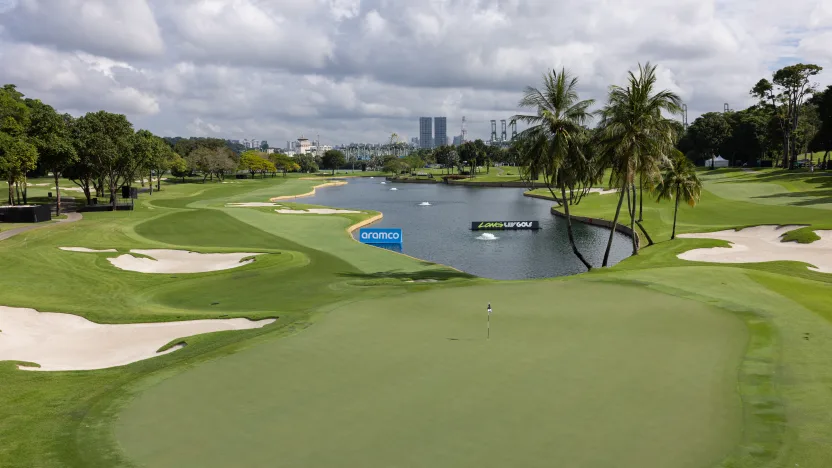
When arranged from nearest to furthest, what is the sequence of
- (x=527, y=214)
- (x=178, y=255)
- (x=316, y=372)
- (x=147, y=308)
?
(x=316, y=372) < (x=147, y=308) < (x=178, y=255) < (x=527, y=214)

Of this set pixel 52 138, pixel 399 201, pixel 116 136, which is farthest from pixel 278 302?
pixel 399 201

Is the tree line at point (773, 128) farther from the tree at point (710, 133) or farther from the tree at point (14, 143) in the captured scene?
the tree at point (14, 143)

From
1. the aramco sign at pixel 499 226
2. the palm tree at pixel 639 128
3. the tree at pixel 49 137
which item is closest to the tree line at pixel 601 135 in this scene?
the palm tree at pixel 639 128

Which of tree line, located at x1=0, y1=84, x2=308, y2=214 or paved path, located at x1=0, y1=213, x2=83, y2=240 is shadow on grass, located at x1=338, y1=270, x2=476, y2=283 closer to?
paved path, located at x1=0, y1=213, x2=83, y2=240

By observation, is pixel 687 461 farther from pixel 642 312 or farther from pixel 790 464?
pixel 642 312

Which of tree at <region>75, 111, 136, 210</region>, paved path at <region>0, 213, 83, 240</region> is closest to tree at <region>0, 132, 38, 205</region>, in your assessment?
paved path at <region>0, 213, 83, 240</region>

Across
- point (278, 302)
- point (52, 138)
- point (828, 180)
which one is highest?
point (52, 138)

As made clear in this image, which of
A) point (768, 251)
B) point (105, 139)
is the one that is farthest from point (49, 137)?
point (768, 251)
